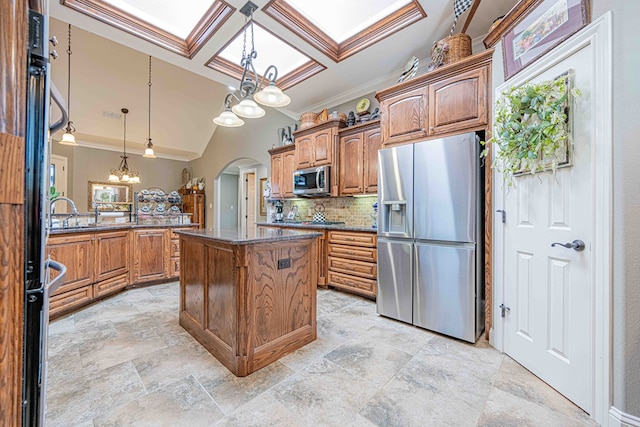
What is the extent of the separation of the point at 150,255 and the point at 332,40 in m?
3.76

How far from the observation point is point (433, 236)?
8.20 feet

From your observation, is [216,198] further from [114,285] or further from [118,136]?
[114,285]

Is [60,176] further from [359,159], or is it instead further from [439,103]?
[439,103]

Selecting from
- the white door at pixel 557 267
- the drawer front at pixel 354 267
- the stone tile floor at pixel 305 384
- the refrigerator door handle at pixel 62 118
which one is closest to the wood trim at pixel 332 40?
the white door at pixel 557 267

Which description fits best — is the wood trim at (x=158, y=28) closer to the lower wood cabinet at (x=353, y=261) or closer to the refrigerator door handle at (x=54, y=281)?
the refrigerator door handle at (x=54, y=281)

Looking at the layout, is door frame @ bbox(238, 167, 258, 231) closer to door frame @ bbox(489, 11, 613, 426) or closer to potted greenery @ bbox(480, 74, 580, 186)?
potted greenery @ bbox(480, 74, 580, 186)

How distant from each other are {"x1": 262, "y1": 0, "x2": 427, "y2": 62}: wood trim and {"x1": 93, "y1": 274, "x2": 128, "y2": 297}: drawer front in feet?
11.6

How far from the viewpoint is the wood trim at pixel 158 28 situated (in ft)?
8.43

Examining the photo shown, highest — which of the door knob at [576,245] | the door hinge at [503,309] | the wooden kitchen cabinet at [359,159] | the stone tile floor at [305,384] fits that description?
the wooden kitchen cabinet at [359,159]

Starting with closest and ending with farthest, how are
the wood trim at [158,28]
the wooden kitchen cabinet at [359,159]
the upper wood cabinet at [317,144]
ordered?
the wood trim at [158,28], the wooden kitchen cabinet at [359,159], the upper wood cabinet at [317,144]

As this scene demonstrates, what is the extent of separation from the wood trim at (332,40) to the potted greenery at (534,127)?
4.38 feet

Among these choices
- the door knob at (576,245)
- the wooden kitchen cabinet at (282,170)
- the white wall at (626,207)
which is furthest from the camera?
the wooden kitchen cabinet at (282,170)

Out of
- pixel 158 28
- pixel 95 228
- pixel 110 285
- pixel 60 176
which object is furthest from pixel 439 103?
pixel 60 176

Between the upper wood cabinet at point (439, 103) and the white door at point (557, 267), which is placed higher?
the upper wood cabinet at point (439, 103)
